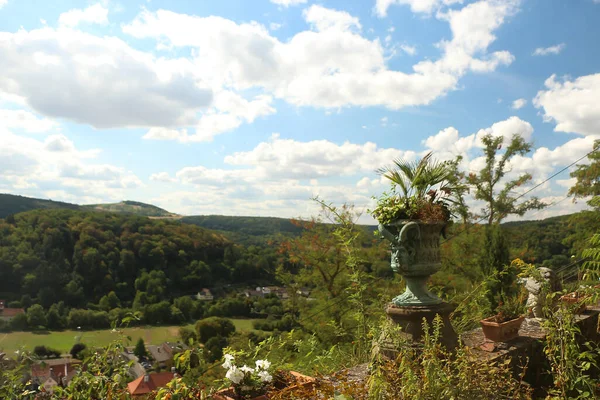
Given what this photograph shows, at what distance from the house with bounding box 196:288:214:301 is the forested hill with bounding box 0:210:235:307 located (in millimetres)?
955

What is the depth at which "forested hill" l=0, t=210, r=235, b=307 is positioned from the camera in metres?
26.6

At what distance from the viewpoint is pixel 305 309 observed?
1549 centimetres

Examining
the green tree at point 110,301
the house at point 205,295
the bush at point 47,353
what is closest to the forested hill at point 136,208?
the house at point 205,295

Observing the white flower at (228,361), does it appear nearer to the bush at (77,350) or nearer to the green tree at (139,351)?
the bush at (77,350)

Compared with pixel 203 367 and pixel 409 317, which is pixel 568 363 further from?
pixel 203 367

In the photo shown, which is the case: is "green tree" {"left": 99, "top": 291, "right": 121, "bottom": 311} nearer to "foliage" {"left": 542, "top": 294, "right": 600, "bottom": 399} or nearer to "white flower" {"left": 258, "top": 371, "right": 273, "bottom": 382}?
"white flower" {"left": 258, "top": 371, "right": 273, "bottom": 382}

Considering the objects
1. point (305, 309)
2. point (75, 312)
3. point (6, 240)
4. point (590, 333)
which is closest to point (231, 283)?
point (75, 312)

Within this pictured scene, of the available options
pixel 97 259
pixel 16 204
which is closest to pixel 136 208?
pixel 16 204

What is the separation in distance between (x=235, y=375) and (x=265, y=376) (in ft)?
0.56

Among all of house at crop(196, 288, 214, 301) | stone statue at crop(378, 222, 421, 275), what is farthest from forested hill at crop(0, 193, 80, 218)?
stone statue at crop(378, 222, 421, 275)

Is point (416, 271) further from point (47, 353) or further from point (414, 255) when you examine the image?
point (47, 353)

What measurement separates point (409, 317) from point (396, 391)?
1.50 metres

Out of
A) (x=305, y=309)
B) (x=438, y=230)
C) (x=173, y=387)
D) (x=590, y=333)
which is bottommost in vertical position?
(x=305, y=309)

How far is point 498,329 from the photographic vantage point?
3.84 m
